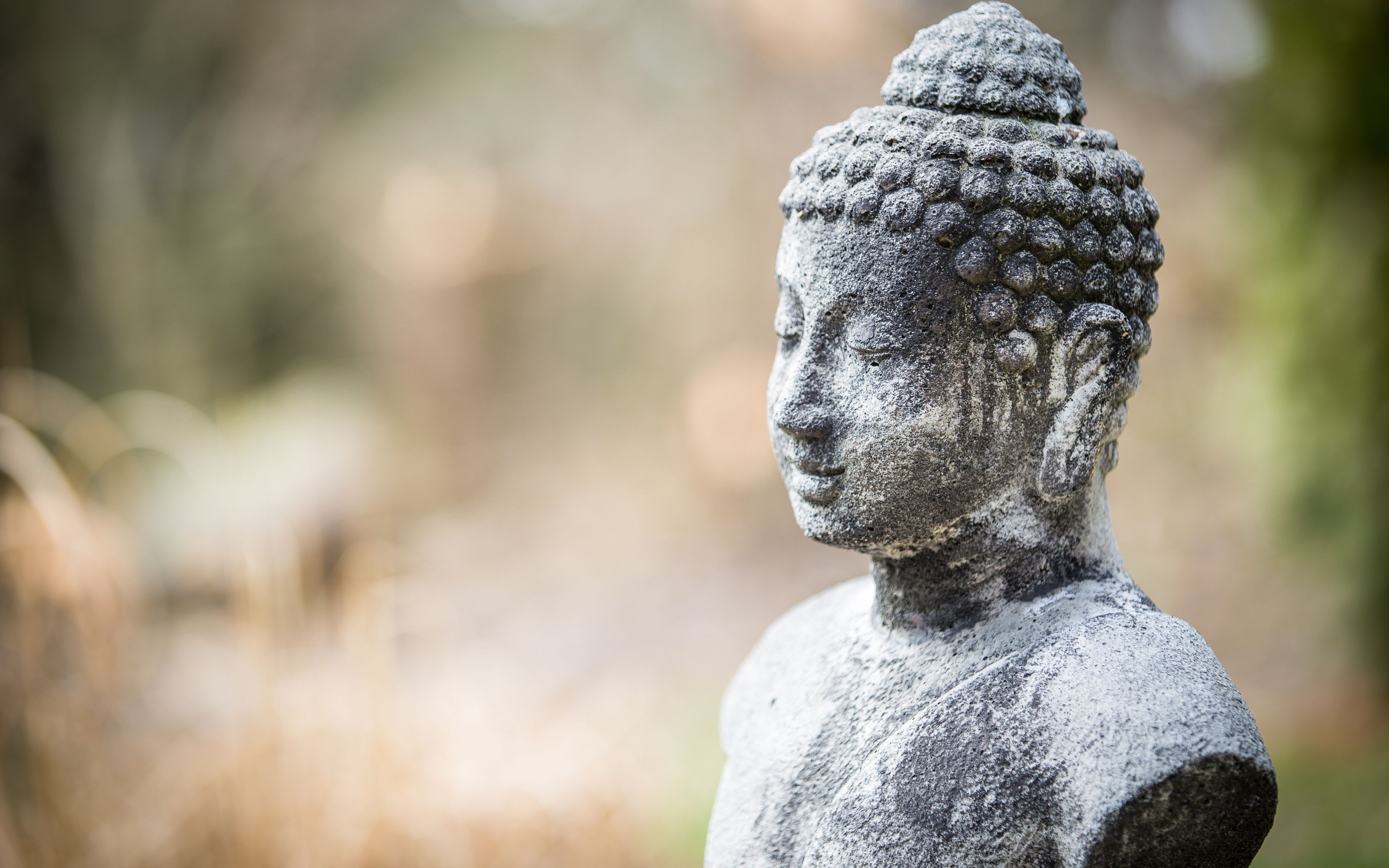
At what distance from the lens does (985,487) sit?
1.18m

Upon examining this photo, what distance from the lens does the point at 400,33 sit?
6.80 metres

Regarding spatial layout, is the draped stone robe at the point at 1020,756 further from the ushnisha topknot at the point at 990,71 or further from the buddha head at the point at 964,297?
the ushnisha topknot at the point at 990,71

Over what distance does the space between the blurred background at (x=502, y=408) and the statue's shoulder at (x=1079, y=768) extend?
4.98 feet

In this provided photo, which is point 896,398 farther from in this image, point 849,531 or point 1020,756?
point 1020,756

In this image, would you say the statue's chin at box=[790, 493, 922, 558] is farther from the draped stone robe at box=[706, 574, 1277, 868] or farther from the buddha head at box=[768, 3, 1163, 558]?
the draped stone robe at box=[706, 574, 1277, 868]

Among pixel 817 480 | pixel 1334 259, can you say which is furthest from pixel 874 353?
pixel 1334 259

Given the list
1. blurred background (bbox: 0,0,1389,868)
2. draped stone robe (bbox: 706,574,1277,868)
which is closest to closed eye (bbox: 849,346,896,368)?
draped stone robe (bbox: 706,574,1277,868)

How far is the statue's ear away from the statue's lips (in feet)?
0.75

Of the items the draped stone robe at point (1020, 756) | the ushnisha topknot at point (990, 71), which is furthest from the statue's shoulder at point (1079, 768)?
the ushnisha topknot at point (990, 71)

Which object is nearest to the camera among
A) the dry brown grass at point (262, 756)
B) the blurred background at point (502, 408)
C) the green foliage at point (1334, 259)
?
the dry brown grass at point (262, 756)

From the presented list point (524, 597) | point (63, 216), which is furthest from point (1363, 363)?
point (63, 216)

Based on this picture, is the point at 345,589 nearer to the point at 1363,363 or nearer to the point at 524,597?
the point at 524,597

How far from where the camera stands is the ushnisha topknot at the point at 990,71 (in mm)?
1182

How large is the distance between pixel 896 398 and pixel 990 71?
15.2 inches
